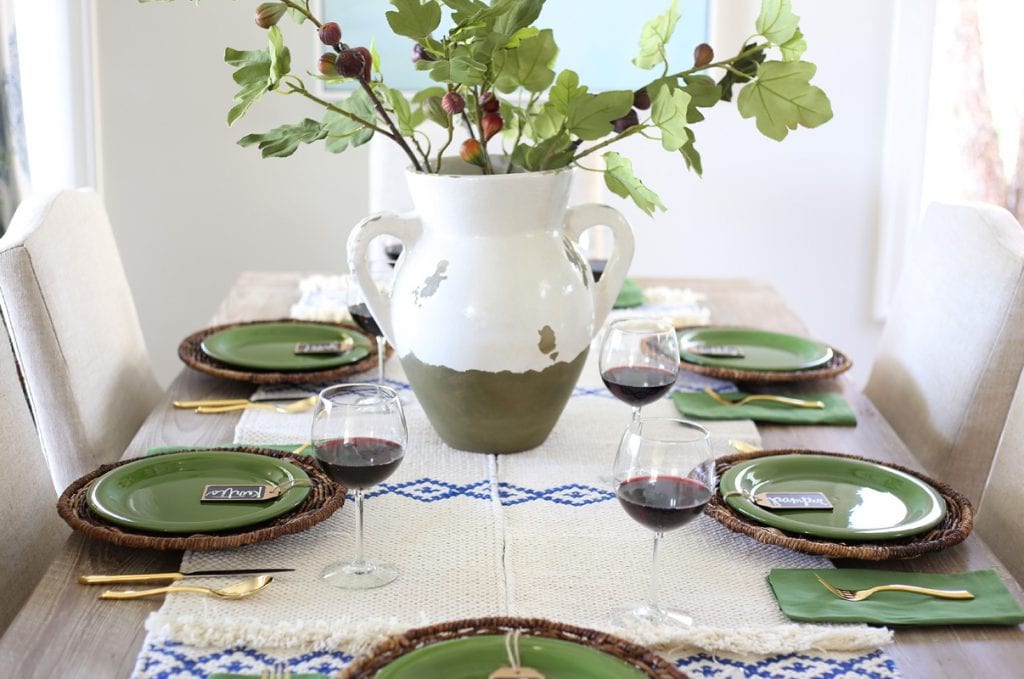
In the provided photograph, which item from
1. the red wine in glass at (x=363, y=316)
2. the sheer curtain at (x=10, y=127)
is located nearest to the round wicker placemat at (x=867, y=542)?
the red wine in glass at (x=363, y=316)

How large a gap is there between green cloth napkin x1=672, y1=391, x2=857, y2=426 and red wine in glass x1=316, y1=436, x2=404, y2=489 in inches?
25.8

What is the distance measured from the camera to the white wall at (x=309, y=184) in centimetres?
342

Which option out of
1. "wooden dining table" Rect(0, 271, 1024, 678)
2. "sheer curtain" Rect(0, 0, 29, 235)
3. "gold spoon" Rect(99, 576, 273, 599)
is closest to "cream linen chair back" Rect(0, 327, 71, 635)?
"wooden dining table" Rect(0, 271, 1024, 678)

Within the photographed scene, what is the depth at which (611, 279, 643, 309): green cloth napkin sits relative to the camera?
226 centimetres

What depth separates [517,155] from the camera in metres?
1.40

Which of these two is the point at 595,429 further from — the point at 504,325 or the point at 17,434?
the point at 17,434

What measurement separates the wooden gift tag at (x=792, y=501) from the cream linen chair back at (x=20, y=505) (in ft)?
2.71

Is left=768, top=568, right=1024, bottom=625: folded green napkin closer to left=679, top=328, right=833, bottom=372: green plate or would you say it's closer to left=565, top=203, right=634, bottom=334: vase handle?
left=565, top=203, right=634, bottom=334: vase handle

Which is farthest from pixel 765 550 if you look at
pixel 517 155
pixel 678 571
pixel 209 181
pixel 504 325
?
pixel 209 181

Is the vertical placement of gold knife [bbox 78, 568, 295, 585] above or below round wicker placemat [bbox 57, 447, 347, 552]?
below

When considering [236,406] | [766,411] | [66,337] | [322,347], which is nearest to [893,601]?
[766,411]

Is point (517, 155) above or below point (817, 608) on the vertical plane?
above

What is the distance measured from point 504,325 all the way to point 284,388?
512mm

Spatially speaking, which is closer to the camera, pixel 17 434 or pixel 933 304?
pixel 17 434
